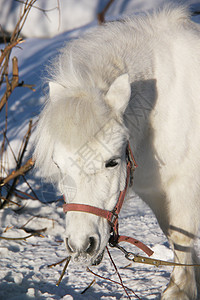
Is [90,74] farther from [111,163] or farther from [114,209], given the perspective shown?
[114,209]

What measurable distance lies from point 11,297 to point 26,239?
1.06m

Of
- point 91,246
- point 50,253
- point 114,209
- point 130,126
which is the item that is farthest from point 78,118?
point 50,253

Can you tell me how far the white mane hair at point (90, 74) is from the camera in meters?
1.94

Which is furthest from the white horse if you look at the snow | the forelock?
the snow

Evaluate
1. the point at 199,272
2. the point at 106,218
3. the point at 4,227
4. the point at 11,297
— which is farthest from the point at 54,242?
the point at 106,218

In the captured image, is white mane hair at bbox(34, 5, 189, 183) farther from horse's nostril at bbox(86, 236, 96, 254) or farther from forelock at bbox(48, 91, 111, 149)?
horse's nostril at bbox(86, 236, 96, 254)

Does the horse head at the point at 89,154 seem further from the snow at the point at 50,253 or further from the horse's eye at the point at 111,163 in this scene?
the snow at the point at 50,253

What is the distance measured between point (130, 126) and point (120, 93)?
0.93 ft

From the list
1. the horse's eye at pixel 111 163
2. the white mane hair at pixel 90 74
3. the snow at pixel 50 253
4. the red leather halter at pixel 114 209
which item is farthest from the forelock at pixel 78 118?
the snow at pixel 50 253

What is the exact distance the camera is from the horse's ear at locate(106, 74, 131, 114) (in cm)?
200

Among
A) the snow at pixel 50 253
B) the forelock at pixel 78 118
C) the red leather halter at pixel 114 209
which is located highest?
the forelock at pixel 78 118

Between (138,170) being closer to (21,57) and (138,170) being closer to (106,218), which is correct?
(106,218)

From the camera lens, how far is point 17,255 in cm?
317

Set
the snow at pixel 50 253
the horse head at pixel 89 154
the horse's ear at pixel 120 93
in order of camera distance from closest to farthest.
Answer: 1. the horse head at pixel 89 154
2. the horse's ear at pixel 120 93
3. the snow at pixel 50 253
